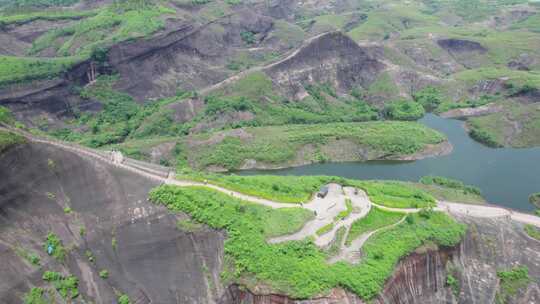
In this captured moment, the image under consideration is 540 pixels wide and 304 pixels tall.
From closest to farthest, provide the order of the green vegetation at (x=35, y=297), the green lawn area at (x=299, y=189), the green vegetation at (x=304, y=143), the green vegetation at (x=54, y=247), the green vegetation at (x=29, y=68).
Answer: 1. the green vegetation at (x=35, y=297)
2. the green vegetation at (x=54, y=247)
3. the green lawn area at (x=299, y=189)
4. the green vegetation at (x=304, y=143)
5. the green vegetation at (x=29, y=68)

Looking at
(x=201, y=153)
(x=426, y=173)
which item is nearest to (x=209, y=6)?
(x=201, y=153)

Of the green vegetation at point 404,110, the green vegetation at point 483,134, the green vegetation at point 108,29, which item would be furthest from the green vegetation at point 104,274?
the green vegetation at point 108,29

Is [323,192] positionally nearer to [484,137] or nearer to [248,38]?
[484,137]

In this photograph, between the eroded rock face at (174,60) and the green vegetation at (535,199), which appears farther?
the eroded rock face at (174,60)

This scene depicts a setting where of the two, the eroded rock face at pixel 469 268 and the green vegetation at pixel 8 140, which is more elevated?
the green vegetation at pixel 8 140

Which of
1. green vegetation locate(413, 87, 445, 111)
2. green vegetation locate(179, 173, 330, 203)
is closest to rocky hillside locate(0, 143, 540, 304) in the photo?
green vegetation locate(179, 173, 330, 203)

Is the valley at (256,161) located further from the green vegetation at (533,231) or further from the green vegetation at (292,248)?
the green vegetation at (533,231)

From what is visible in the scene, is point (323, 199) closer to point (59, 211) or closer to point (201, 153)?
point (59, 211)
